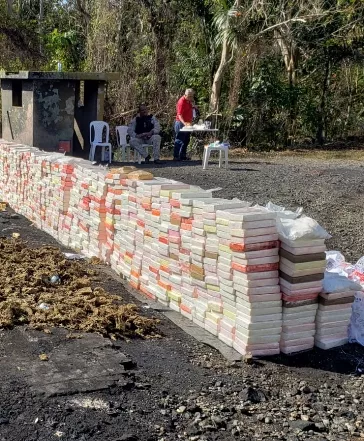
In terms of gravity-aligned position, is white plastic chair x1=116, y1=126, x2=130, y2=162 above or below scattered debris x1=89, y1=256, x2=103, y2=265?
above

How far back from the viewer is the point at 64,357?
15.9ft

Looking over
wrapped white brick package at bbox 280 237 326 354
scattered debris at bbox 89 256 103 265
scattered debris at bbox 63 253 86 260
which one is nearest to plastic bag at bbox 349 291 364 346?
wrapped white brick package at bbox 280 237 326 354

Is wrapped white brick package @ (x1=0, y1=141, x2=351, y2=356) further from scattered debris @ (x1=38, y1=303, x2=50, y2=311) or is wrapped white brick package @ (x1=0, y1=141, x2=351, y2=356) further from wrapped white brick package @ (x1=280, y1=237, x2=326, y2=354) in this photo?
scattered debris @ (x1=38, y1=303, x2=50, y2=311)

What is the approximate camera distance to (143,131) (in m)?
16.4

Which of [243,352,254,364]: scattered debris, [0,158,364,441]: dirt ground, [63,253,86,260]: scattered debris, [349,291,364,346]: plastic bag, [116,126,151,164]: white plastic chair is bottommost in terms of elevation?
[63,253,86,260]: scattered debris

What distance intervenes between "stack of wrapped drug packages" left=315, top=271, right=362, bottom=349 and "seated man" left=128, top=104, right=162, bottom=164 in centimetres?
1125

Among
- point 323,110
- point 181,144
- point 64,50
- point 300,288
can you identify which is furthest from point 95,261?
point 64,50

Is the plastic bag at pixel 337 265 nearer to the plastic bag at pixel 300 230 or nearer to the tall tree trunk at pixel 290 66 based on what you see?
the plastic bag at pixel 300 230

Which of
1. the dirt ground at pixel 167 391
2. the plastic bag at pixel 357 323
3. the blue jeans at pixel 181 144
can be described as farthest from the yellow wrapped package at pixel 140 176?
the blue jeans at pixel 181 144

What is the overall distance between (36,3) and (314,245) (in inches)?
1089

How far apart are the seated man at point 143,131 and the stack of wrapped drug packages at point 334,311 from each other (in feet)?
36.9

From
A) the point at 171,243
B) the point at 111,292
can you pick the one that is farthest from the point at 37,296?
the point at 171,243

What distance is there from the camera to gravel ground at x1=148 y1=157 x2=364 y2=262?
9.47 metres

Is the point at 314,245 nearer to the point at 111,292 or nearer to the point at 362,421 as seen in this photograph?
the point at 362,421
